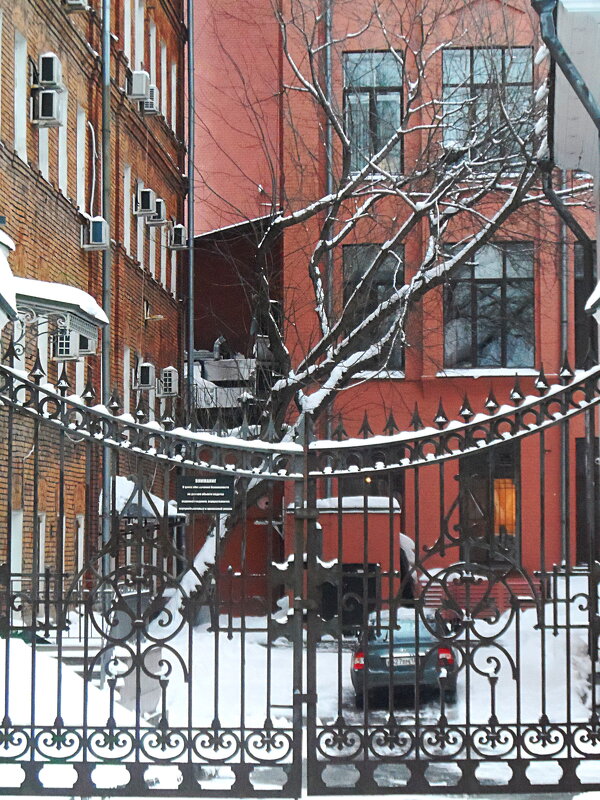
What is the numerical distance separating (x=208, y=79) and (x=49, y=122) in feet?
51.6

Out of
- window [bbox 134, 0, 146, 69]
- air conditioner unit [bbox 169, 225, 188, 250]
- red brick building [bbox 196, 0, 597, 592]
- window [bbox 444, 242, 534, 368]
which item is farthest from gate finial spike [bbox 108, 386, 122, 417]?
air conditioner unit [bbox 169, 225, 188, 250]

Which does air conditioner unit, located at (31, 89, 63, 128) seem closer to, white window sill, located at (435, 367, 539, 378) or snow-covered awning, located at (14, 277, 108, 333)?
snow-covered awning, located at (14, 277, 108, 333)

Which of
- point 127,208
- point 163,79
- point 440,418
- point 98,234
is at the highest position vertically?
point 163,79

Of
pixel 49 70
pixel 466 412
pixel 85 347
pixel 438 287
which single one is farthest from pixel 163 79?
pixel 466 412

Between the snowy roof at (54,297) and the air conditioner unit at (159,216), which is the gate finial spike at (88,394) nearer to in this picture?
the snowy roof at (54,297)

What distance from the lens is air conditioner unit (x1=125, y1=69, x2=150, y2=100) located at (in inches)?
1013

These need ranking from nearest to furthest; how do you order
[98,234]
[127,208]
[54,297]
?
1. [54,297]
2. [98,234]
3. [127,208]

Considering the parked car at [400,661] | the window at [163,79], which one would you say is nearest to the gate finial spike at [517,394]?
the parked car at [400,661]

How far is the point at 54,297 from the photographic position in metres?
9.21

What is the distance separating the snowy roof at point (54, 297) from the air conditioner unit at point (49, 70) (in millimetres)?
10615

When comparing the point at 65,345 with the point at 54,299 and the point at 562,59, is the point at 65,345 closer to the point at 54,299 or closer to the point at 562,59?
the point at 54,299

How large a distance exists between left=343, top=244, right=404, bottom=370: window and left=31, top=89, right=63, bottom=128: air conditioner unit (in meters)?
5.14

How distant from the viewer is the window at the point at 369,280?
2255 centimetres

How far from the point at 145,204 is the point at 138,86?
101 inches
